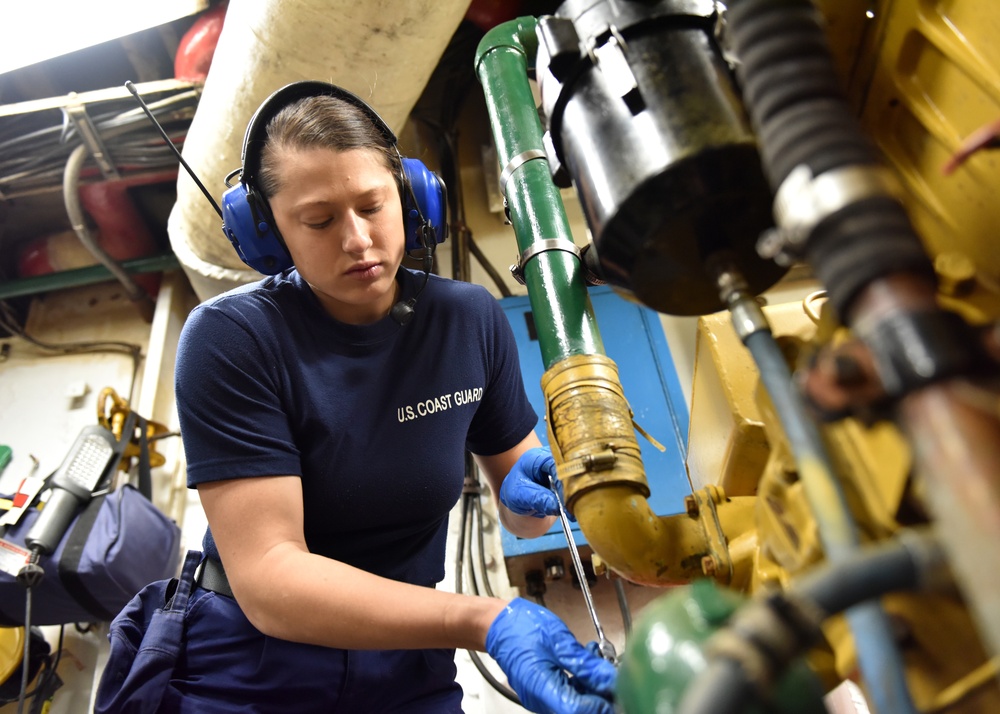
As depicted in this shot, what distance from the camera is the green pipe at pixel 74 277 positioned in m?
2.55

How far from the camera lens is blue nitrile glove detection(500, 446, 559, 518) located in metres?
1.16

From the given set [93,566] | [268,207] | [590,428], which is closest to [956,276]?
[590,428]

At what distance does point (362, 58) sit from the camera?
5.22ft

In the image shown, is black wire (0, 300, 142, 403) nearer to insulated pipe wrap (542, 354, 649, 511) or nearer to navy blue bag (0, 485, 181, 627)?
navy blue bag (0, 485, 181, 627)

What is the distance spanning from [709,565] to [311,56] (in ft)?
4.79

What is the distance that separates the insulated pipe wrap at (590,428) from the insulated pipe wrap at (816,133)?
0.32 meters

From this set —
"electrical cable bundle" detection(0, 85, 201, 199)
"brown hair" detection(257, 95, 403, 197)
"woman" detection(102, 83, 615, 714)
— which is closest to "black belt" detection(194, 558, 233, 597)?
"woman" detection(102, 83, 615, 714)

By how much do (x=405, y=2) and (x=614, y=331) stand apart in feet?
3.35

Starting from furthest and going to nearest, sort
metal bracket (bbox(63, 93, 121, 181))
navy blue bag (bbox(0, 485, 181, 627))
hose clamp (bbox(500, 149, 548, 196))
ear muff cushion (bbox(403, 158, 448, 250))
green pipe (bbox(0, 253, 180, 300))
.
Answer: green pipe (bbox(0, 253, 180, 300)) → metal bracket (bbox(63, 93, 121, 181)) → navy blue bag (bbox(0, 485, 181, 627)) → ear muff cushion (bbox(403, 158, 448, 250)) → hose clamp (bbox(500, 149, 548, 196))

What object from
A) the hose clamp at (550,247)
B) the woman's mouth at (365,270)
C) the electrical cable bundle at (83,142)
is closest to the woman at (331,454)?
the woman's mouth at (365,270)

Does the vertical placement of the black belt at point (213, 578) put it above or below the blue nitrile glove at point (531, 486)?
below

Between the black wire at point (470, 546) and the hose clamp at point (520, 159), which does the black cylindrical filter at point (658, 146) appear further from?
the black wire at point (470, 546)

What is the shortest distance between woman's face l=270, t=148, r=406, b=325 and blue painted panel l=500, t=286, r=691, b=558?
2.18 ft

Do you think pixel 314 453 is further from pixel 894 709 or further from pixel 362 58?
pixel 362 58
